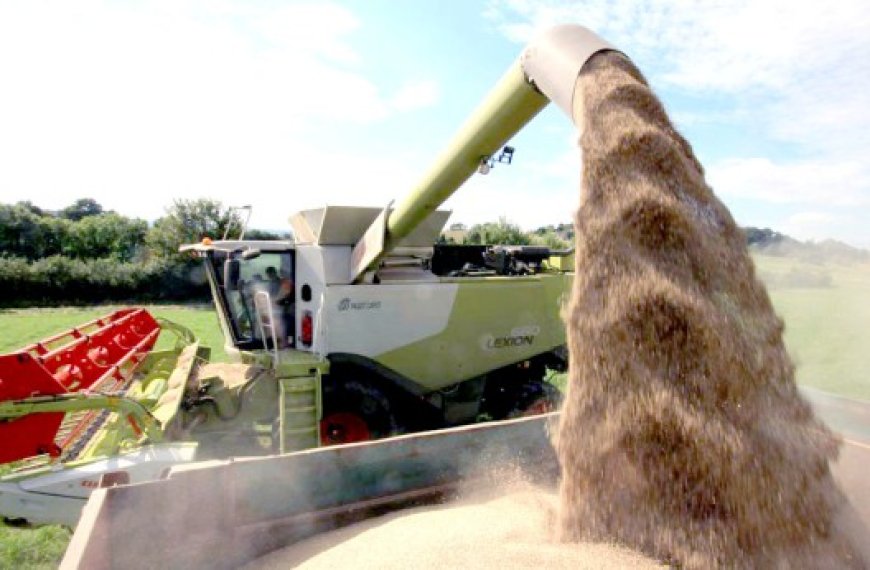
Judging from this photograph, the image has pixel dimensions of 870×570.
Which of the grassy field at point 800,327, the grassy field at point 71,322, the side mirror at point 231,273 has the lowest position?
the grassy field at point 71,322

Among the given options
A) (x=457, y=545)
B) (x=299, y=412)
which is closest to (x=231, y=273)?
(x=299, y=412)

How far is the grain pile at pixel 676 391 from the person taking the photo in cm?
200

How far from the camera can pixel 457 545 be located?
82.5 inches

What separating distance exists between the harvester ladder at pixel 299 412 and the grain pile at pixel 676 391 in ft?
8.43

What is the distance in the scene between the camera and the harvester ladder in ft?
14.3

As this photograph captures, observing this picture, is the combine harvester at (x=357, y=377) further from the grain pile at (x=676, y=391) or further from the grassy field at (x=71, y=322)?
the grassy field at (x=71, y=322)

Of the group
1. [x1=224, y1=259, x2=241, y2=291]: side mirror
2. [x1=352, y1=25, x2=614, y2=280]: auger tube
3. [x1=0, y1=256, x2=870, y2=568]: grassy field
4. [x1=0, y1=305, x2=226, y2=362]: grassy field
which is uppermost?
[x1=352, y1=25, x2=614, y2=280]: auger tube

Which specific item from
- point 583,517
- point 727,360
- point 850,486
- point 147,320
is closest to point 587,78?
point 727,360

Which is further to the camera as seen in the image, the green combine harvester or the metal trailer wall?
the green combine harvester

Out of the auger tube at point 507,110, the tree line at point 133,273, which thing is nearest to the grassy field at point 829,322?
the auger tube at point 507,110

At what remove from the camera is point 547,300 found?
18.9 ft

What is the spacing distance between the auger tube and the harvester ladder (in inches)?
44.1

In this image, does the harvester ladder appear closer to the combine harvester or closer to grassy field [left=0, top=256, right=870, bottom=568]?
the combine harvester

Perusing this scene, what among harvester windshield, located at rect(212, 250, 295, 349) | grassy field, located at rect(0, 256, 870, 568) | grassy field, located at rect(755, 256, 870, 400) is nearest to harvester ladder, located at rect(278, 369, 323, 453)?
harvester windshield, located at rect(212, 250, 295, 349)
